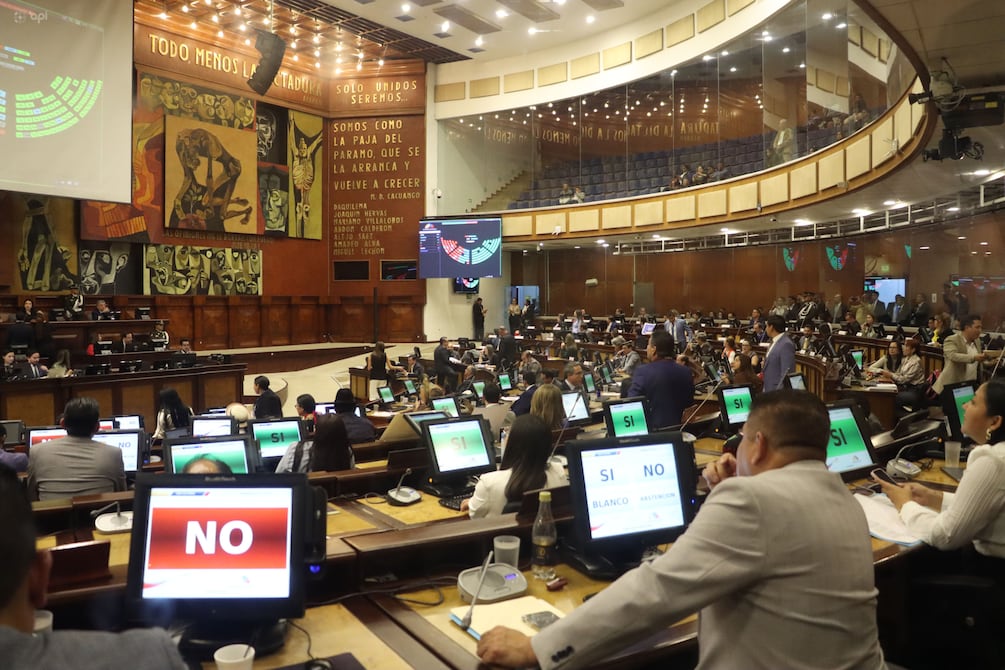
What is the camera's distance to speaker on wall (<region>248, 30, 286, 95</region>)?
47.5ft

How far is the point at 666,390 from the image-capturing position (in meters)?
5.74

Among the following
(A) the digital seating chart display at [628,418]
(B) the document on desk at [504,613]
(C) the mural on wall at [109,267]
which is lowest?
(B) the document on desk at [504,613]

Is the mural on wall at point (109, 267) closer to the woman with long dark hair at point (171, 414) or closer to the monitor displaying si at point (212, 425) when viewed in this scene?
the woman with long dark hair at point (171, 414)

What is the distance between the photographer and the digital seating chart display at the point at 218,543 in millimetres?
2082

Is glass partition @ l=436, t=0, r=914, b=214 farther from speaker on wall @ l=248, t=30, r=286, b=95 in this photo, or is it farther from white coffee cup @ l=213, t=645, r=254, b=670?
white coffee cup @ l=213, t=645, r=254, b=670

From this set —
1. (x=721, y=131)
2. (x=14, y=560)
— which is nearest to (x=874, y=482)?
(x=14, y=560)

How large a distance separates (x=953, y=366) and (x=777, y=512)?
711 cm

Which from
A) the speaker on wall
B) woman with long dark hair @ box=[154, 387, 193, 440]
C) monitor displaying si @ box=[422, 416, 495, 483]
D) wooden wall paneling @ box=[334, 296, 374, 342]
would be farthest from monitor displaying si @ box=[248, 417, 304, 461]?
wooden wall paneling @ box=[334, 296, 374, 342]

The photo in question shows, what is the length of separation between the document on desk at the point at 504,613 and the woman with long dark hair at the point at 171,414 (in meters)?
6.65

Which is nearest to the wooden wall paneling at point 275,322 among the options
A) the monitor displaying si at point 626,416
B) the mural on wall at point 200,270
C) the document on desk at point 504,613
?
the mural on wall at point 200,270

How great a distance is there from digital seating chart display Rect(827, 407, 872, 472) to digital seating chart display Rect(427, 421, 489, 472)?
200 centimetres

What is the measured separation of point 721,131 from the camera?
57.7 feet

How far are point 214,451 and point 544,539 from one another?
8.23 feet

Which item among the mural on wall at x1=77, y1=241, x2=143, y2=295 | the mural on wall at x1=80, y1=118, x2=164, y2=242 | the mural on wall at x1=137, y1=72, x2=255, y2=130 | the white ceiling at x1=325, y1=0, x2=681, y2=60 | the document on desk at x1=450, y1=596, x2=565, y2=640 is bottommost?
the document on desk at x1=450, y1=596, x2=565, y2=640
